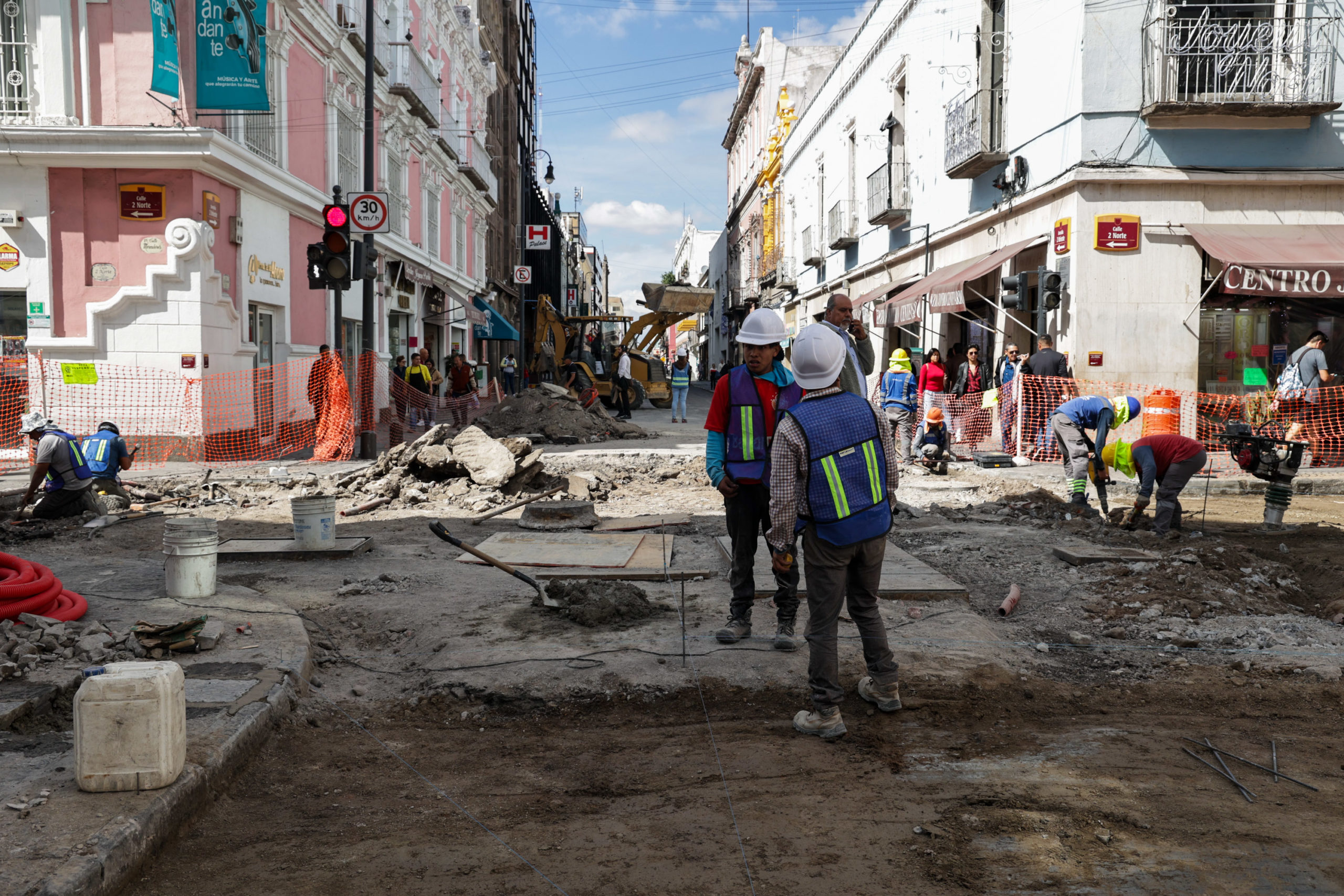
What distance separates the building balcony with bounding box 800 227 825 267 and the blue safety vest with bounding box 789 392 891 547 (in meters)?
27.5

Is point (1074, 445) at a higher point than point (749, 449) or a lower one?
lower

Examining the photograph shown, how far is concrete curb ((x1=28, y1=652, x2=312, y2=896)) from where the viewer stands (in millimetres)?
2752

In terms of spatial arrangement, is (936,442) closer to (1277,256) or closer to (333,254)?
(1277,256)

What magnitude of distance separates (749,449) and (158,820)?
310cm

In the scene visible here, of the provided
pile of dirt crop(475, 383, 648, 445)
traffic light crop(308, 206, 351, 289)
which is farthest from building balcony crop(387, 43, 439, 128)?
traffic light crop(308, 206, 351, 289)

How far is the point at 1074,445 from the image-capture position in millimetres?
9883

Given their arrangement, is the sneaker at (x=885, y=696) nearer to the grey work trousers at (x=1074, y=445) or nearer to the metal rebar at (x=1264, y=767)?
the metal rebar at (x=1264, y=767)

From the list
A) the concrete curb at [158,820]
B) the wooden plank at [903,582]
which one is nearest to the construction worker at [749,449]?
the wooden plank at [903,582]

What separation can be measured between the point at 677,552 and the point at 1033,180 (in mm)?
10351

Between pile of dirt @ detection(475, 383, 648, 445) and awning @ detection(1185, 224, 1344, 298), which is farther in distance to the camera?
pile of dirt @ detection(475, 383, 648, 445)

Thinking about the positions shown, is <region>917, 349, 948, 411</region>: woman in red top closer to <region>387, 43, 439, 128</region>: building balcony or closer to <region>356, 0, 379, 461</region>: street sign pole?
<region>356, 0, 379, 461</region>: street sign pole

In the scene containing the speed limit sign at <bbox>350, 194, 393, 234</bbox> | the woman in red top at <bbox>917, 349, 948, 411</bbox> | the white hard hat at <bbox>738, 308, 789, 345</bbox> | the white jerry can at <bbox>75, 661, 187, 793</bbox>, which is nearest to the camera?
the white jerry can at <bbox>75, 661, 187, 793</bbox>

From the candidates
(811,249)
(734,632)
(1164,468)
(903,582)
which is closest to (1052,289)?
(1164,468)

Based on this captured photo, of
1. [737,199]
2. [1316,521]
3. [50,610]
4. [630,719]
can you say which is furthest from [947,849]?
[737,199]
